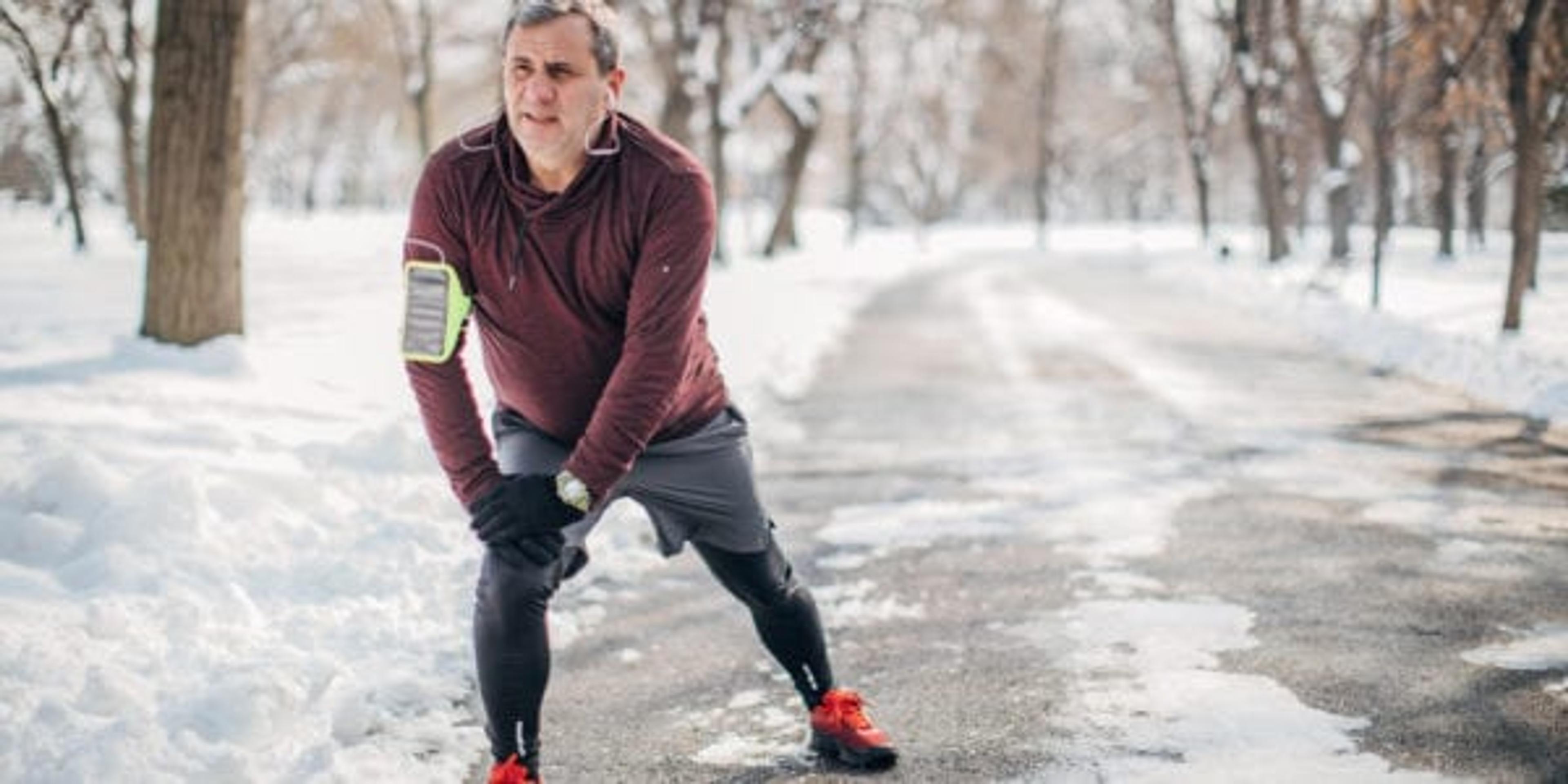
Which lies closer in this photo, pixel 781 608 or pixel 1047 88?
pixel 781 608

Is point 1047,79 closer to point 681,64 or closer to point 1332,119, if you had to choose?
point 1332,119

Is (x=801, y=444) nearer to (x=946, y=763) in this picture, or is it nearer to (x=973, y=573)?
(x=973, y=573)

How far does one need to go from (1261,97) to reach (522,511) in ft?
89.8

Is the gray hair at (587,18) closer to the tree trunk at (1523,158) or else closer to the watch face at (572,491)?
the watch face at (572,491)

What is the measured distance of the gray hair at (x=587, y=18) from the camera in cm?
269

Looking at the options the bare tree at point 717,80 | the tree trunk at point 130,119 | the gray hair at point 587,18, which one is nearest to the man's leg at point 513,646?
the gray hair at point 587,18

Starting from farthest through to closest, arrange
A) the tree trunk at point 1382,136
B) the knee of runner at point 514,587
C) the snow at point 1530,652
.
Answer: the tree trunk at point 1382,136 → the snow at point 1530,652 → the knee of runner at point 514,587

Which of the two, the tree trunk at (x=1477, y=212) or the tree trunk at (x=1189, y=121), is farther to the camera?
the tree trunk at (x=1189, y=121)

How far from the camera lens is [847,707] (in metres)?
3.33

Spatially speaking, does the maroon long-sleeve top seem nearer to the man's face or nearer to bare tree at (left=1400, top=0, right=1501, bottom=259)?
the man's face

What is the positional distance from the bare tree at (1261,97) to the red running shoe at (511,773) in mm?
25672

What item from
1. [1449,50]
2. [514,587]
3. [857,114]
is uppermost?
[857,114]

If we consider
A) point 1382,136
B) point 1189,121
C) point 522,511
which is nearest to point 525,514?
point 522,511

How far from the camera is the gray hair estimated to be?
2.69 meters
